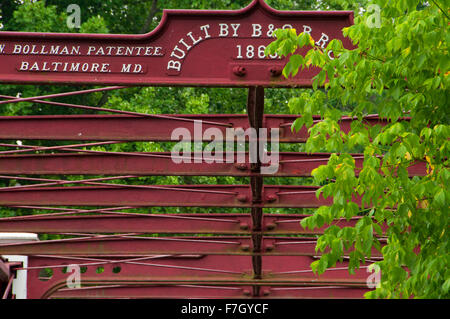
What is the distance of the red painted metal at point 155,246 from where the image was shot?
18250mm

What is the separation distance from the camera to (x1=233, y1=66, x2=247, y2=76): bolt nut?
12711mm

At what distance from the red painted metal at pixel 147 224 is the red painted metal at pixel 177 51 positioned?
5279 mm

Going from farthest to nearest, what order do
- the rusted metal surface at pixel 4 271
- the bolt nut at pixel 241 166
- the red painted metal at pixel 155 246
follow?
the rusted metal surface at pixel 4 271 < the red painted metal at pixel 155 246 < the bolt nut at pixel 241 166

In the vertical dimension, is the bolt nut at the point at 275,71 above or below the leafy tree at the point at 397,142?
above

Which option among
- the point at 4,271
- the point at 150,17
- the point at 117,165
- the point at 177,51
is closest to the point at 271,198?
the point at 117,165

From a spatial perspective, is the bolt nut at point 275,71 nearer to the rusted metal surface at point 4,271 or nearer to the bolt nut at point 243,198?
the bolt nut at point 243,198

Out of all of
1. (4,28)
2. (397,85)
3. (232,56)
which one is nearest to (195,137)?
(232,56)

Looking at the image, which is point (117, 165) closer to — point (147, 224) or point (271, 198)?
point (147, 224)

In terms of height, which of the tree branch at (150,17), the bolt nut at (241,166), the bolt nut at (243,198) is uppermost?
the tree branch at (150,17)

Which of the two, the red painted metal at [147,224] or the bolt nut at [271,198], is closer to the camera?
the bolt nut at [271,198]

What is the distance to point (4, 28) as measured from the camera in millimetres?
31688

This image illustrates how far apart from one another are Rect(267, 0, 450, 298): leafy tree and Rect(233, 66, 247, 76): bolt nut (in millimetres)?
2452

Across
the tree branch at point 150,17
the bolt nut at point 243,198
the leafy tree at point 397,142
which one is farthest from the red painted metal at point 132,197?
the tree branch at point 150,17

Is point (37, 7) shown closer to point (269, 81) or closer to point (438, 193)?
point (269, 81)
